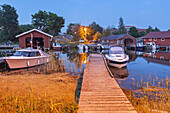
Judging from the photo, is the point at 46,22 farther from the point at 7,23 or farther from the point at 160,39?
the point at 160,39

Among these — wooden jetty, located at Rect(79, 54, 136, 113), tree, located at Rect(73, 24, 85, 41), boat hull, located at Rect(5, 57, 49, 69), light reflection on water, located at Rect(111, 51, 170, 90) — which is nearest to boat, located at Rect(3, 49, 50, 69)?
boat hull, located at Rect(5, 57, 49, 69)

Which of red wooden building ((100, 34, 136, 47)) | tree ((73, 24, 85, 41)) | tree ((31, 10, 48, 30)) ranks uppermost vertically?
tree ((31, 10, 48, 30))

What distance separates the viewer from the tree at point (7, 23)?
47812 millimetres

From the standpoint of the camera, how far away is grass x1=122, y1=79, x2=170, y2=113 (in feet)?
17.6

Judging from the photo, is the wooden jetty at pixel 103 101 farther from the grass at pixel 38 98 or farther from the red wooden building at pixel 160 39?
the red wooden building at pixel 160 39

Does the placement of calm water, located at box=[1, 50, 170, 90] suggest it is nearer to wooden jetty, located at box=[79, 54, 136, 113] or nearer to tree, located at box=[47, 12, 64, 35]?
wooden jetty, located at box=[79, 54, 136, 113]

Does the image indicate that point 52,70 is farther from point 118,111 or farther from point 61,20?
point 61,20

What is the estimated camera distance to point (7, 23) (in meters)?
48.1

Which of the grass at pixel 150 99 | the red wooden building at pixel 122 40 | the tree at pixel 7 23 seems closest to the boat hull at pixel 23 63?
the grass at pixel 150 99

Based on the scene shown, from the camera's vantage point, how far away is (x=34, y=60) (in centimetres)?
1581

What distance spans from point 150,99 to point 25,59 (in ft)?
42.0

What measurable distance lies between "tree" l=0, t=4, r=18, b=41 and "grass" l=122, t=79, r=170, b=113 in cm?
5129

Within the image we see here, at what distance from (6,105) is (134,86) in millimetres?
7342

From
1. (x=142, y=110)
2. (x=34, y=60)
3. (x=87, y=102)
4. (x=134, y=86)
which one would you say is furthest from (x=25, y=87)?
(x=34, y=60)
